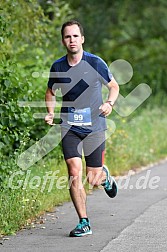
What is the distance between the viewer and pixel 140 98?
2406cm

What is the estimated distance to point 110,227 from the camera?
919 cm

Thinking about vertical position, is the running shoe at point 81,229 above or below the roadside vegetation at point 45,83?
below

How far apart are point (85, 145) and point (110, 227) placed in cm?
99

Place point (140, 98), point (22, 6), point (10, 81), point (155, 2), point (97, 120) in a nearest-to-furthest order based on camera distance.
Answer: point (97, 120) → point (10, 81) → point (22, 6) → point (140, 98) → point (155, 2)

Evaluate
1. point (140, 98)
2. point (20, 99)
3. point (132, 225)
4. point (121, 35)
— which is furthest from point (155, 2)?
→ point (132, 225)

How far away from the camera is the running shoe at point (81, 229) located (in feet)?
28.3

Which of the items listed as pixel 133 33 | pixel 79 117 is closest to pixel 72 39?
pixel 79 117

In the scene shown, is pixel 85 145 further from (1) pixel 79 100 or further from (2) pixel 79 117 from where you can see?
(1) pixel 79 100

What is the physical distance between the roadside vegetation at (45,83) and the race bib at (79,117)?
0.94 m

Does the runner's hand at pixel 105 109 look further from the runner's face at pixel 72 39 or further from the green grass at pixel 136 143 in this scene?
the green grass at pixel 136 143

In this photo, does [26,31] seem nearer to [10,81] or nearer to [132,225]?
[10,81]

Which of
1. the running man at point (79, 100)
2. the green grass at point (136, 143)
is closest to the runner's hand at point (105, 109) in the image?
the running man at point (79, 100)

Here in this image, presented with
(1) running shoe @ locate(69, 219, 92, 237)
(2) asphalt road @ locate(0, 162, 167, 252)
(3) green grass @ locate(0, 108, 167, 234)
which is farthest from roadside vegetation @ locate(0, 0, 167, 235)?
(1) running shoe @ locate(69, 219, 92, 237)

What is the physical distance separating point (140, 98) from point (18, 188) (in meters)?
14.8
